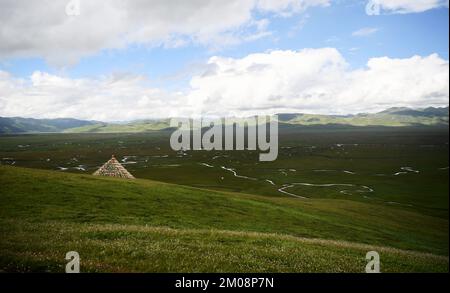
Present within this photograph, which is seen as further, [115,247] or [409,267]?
[409,267]

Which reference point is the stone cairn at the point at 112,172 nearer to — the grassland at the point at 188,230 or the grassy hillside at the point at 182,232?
the grassland at the point at 188,230

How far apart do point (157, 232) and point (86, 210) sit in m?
16.0

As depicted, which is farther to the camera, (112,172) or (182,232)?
(112,172)

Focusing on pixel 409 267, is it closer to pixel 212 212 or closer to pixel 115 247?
pixel 115 247

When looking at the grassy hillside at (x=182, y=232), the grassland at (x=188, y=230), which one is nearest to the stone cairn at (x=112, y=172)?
the grassland at (x=188, y=230)

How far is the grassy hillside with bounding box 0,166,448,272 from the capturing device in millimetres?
16359

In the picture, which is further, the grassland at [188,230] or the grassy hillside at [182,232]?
the grassland at [188,230]

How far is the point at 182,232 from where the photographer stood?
24.0 metres

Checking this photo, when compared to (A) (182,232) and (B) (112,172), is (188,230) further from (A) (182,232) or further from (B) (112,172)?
(B) (112,172)

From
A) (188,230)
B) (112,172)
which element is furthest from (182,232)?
(112,172)

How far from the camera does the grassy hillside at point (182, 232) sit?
53.7ft

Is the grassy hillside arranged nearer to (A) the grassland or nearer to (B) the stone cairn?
(A) the grassland
